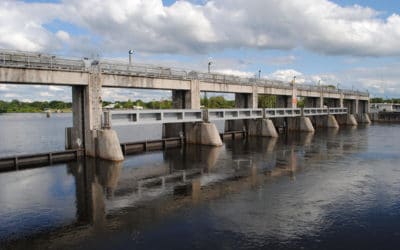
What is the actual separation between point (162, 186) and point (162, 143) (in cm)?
2131

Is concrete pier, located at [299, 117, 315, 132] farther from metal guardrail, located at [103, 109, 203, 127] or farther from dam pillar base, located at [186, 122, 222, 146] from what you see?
metal guardrail, located at [103, 109, 203, 127]

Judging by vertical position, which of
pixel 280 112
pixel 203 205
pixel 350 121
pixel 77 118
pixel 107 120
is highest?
pixel 280 112

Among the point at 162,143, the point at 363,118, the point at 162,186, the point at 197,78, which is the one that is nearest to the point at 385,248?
the point at 162,186

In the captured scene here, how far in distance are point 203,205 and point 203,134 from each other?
27.3 metres

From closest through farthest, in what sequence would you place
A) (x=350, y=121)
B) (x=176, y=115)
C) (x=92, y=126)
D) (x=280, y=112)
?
(x=92, y=126) → (x=176, y=115) → (x=280, y=112) → (x=350, y=121)

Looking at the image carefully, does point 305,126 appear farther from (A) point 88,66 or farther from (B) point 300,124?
(A) point 88,66

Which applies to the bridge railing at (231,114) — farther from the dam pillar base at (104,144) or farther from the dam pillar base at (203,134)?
the dam pillar base at (104,144)

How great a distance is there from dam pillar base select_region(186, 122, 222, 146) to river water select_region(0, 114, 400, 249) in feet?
34.7

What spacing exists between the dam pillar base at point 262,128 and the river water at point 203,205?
76.8ft

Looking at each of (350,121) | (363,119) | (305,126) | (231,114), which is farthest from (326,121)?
(231,114)

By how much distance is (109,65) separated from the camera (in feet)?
125

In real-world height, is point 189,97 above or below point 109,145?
above

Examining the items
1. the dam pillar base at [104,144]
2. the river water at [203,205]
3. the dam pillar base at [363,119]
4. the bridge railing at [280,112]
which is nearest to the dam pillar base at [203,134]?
the river water at [203,205]

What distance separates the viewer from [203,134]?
4728cm
